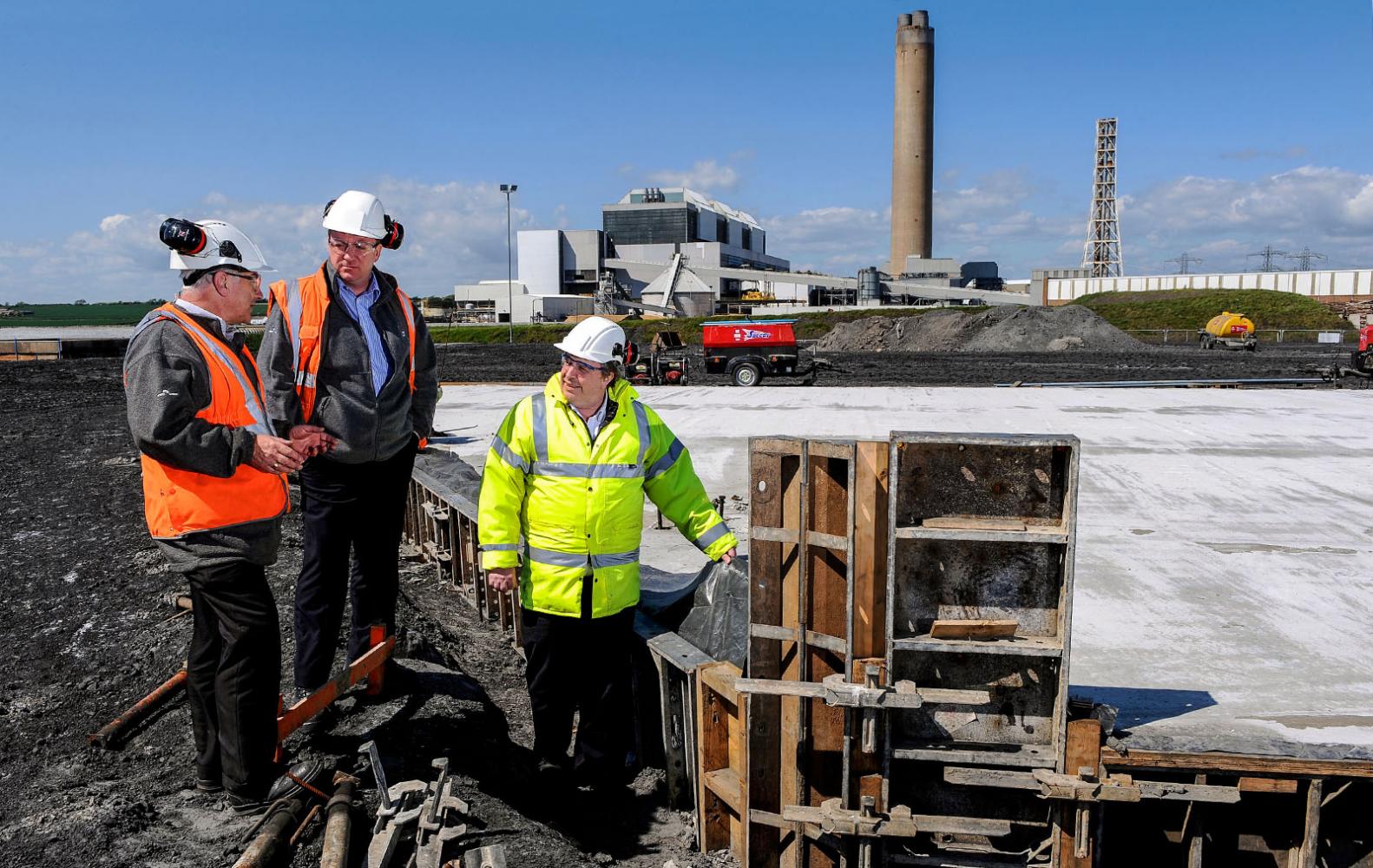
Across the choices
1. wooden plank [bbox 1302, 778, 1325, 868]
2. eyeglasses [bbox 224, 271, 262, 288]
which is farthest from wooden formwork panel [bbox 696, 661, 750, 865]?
eyeglasses [bbox 224, 271, 262, 288]

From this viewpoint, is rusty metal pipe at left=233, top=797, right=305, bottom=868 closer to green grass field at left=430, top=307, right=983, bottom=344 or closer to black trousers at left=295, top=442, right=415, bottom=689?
black trousers at left=295, top=442, right=415, bottom=689

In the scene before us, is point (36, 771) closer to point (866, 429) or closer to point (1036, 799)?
point (1036, 799)

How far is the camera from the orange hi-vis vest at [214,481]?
307 cm

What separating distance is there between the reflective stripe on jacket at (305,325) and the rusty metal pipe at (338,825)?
1.38 meters

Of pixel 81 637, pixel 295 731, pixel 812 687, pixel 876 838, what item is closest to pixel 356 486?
pixel 295 731

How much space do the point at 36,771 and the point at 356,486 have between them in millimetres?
1704

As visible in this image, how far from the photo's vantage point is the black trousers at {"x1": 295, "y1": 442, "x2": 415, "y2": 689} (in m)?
3.79

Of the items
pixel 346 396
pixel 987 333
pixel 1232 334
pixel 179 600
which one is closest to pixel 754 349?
pixel 179 600

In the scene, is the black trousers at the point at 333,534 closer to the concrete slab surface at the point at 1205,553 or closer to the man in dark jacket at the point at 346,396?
the man in dark jacket at the point at 346,396

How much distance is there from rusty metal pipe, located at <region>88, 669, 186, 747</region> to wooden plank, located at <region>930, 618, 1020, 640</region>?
10.5 ft

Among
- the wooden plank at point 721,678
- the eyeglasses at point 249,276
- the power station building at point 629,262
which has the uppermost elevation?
the power station building at point 629,262

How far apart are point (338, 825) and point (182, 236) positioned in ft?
6.61

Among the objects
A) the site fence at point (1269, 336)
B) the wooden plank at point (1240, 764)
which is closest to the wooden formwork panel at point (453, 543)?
the wooden plank at point (1240, 764)

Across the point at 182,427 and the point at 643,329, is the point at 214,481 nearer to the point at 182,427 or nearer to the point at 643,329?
the point at 182,427
